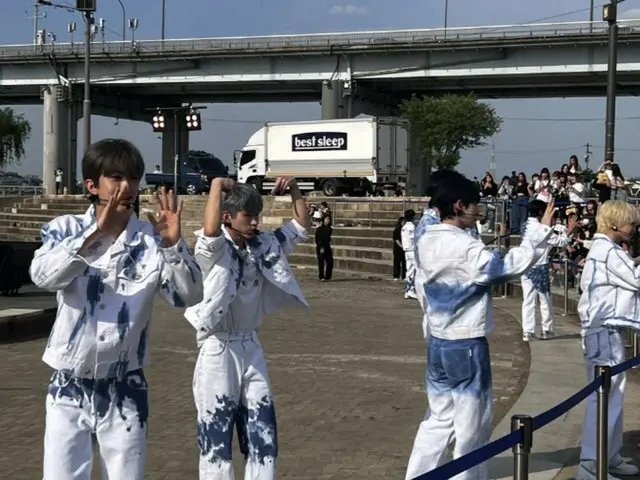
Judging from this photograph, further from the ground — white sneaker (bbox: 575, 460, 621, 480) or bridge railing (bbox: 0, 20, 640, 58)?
bridge railing (bbox: 0, 20, 640, 58)

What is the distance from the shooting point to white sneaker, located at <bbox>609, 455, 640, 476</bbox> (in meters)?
6.00

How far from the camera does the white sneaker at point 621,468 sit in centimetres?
600

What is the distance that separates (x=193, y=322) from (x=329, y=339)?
29.4ft

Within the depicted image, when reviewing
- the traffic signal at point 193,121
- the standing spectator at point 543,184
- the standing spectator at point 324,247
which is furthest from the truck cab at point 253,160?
the standing spectator at point 543,184

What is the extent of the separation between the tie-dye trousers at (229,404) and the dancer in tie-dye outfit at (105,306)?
914mm

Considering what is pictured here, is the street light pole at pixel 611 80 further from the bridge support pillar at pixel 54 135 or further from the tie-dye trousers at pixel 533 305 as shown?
the bridge support pillar at pixel 54 135

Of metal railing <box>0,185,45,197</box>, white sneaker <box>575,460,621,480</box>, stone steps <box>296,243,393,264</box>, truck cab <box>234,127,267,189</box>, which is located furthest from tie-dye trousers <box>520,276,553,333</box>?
metal railing <box>0,185,45,197</box>

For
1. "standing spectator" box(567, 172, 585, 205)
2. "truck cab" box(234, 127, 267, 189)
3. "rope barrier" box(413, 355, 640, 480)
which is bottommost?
"rope barrier" box(413, 355, 640, 480)

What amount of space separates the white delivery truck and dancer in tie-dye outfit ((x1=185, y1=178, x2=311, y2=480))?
36609 mm

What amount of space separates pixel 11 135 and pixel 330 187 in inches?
1964

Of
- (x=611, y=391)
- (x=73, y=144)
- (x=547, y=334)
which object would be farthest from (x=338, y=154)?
(x=611, y=391)

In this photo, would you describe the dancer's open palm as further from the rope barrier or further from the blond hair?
the blond hair

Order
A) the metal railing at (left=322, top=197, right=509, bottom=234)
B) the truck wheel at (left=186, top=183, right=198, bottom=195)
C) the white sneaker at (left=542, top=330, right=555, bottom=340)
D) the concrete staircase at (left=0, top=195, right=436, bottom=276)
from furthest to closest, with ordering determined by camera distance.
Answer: the truck wheel at (left=186, top=183, right=198, bottom=195) → the metal railing at (left=322, top=197, right=509, bottom=234) → the concrete staircase at (left=0, top=195, right=436, bottom=276) → the white sneaker at (left=542, top=330, right=555, bottom=340)

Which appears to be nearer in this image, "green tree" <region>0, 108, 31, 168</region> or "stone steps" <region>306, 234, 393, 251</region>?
"stone steps" <region>306, 234, 393, 251</region>
